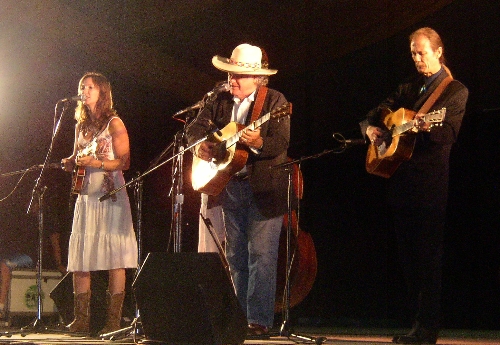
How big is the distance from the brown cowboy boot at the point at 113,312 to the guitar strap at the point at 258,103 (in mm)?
→ 1727

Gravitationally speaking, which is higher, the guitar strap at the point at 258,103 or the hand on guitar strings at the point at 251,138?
the guitar strap at the point at 258,103

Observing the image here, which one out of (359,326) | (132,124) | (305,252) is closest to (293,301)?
(305,252)

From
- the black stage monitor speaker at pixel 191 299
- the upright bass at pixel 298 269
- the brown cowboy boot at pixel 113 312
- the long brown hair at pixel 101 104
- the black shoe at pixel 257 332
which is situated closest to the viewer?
the black stage monitor speaker at pixel 191 299

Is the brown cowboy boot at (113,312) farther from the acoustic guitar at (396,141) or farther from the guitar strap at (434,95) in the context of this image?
the guitar strap at (434,95)

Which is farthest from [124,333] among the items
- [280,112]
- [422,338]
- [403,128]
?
[403,128]

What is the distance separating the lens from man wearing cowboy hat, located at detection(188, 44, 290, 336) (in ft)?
15.1

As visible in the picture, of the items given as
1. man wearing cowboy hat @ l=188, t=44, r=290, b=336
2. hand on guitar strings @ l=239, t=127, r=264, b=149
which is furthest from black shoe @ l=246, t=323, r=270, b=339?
hand on guitar strings @ l=239, t=127, r=264, b=149

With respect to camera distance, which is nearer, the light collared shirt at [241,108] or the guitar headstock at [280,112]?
the guitar headstock at [280,112]

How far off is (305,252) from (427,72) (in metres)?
2.05

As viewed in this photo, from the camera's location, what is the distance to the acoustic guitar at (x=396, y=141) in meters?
4.41

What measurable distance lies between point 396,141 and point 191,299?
162cm

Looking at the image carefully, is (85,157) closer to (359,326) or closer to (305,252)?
(305,252)

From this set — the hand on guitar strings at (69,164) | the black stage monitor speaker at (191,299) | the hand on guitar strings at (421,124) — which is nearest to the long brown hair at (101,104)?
the hand on guitar strings at (69,164)

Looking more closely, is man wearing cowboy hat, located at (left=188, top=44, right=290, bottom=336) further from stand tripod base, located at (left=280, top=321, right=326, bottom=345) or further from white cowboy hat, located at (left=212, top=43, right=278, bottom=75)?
stand tripod base, located at (left=280, top=321, right=326, bottom=345)
